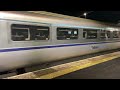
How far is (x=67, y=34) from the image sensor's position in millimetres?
10273

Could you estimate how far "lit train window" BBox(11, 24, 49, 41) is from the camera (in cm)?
736

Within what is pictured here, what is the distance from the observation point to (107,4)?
20.9 feet

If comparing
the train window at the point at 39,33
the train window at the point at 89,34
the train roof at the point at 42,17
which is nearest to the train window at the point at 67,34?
the train roof at the point at 42,17

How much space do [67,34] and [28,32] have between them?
283cm

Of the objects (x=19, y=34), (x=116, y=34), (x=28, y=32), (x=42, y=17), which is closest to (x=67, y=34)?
(x=42, y=17)

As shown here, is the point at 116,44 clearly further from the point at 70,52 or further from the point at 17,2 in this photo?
the point at 17,2

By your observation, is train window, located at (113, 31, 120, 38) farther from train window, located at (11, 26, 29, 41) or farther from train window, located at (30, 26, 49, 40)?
train window, located at (11, 26, 29, 41)

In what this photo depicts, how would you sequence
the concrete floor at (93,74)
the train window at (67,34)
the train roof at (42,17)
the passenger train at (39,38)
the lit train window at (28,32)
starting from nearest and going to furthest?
the passenger train at (39,38) < the train roof at (42,17) < the lit train window at (28,32) < the concrete floor at (93,74) < the train window at (67,34)

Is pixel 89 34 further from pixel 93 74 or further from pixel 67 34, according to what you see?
pixel 93 74

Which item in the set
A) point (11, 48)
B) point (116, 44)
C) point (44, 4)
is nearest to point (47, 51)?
point (11, 48)

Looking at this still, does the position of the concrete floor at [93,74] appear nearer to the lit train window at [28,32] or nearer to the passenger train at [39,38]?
the passenger train at [39,38]

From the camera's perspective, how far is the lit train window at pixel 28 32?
7.36 metres

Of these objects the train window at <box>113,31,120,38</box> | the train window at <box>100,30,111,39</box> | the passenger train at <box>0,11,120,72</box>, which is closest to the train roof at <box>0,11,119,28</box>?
the passenger train at <box>0,11,120,72</box>

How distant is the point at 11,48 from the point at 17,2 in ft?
5.43
